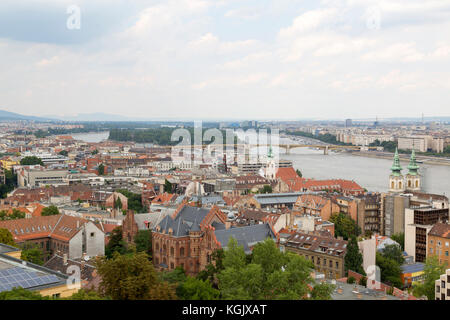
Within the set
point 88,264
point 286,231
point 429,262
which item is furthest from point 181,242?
point 429,262

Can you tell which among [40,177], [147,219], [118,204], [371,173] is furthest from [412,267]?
[371,173]

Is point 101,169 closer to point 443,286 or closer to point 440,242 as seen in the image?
point 440,242

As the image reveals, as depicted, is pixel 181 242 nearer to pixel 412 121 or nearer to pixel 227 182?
pixel 227 182

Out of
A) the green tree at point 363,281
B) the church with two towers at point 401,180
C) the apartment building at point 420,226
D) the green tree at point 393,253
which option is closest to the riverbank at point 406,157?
the church with two towers at point 401,180

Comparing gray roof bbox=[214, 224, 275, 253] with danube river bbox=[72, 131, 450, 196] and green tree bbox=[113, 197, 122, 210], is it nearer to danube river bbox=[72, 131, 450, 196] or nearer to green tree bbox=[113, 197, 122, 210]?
green tree bbox=[113, 197, 122, 210]

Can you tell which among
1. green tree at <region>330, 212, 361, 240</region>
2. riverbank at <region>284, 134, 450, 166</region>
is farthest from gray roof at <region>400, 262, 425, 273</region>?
riverbank at <region>284, 134, 450, 166</region>
